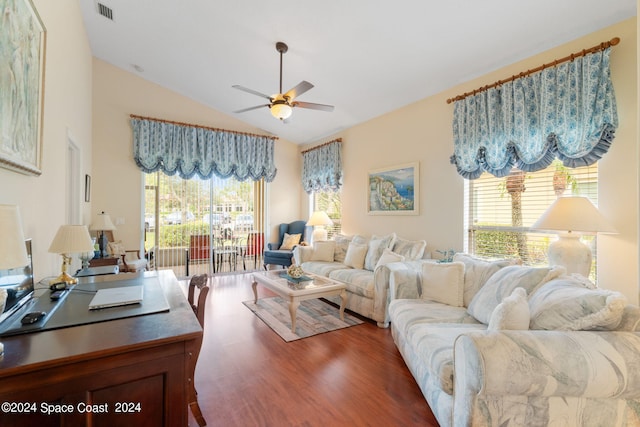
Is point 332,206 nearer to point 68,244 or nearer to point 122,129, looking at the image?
point 122,129

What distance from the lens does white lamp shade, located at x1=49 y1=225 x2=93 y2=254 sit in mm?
1880

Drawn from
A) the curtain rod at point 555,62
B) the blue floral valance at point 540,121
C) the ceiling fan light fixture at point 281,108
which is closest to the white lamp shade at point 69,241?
the ceiling fan light fixture at point 281,108

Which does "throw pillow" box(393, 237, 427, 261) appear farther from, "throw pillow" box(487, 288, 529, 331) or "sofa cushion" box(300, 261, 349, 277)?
Answer: "throw pillow" box(487, 288, 529, 331)

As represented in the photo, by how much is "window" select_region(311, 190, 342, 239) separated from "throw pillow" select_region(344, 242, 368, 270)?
1211 mm

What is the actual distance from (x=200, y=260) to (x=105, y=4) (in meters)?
4.15

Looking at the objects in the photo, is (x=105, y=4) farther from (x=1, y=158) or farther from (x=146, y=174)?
(x=1, y=158)

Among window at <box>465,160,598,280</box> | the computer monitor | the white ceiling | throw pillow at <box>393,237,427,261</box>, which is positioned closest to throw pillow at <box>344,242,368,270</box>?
throw pillow at <box>393,237,427,261</box>

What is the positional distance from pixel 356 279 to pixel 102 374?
283cm

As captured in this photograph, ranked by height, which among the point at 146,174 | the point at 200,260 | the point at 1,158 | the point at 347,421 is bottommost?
the point at 347,421

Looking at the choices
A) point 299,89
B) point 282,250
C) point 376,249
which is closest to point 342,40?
point 299,89

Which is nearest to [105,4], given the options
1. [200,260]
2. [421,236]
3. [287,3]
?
[287,3]

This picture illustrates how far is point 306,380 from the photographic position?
86.9 inches

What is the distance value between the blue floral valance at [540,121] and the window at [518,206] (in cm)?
18

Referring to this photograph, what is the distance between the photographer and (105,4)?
11.1 ft
